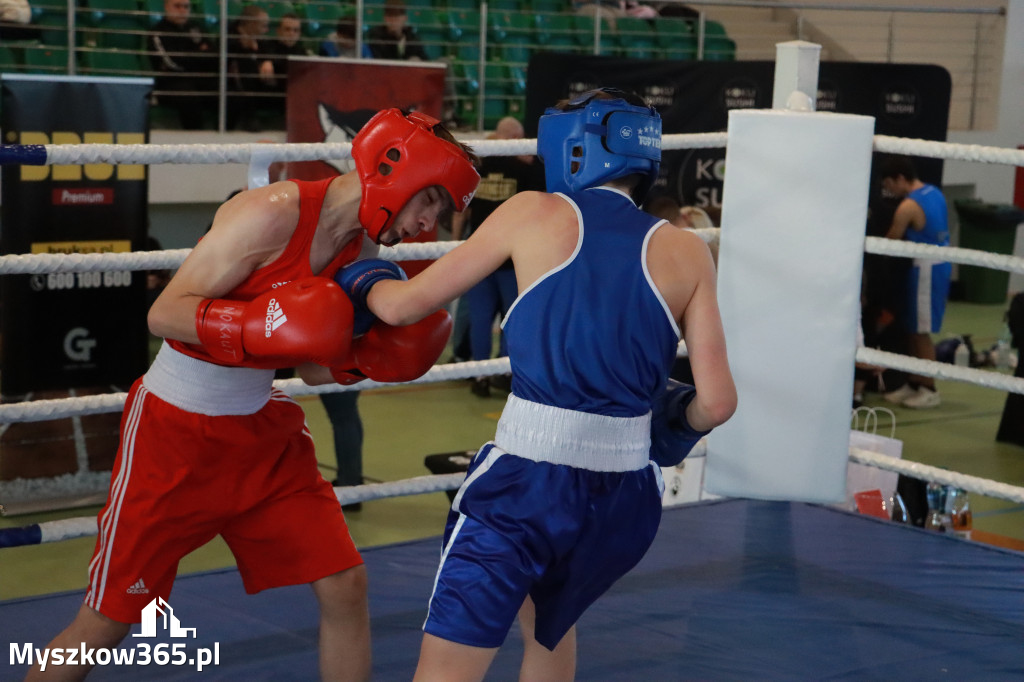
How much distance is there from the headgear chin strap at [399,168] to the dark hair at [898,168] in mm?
5104

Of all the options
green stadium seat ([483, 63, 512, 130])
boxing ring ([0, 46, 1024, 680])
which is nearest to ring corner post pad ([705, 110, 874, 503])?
boxing ring ([0, 46, 1024, 680])

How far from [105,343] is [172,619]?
2.02 meters

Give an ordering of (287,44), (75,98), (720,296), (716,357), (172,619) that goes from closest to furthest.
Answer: (716,357) < (172,619) < (720,296) < (75,98) < (287,44)

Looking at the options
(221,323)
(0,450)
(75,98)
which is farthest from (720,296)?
(0,450)

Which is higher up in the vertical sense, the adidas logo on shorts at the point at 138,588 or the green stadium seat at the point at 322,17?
the green stadium seat at the point at 322,17

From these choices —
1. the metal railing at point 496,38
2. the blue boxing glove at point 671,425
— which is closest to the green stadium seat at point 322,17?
the metal railing at point 496,38

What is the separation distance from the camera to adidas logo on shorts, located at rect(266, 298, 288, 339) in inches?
73.3

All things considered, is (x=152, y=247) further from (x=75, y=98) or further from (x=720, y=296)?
(x=720, y=296)

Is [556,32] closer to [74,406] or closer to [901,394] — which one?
[901,394]

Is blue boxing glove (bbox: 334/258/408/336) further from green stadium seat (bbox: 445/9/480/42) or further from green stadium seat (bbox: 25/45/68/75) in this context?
green stadium seat (bbox: 445/9/480/42)

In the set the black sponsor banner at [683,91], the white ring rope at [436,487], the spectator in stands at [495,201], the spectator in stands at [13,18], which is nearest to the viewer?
the white ring rope at [436,487]

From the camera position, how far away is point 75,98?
159 inches

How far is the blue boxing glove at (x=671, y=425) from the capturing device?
1.91 meters

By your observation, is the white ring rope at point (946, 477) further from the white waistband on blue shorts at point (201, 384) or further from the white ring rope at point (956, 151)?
the white waistband on blue shorts at point (201, 384)
